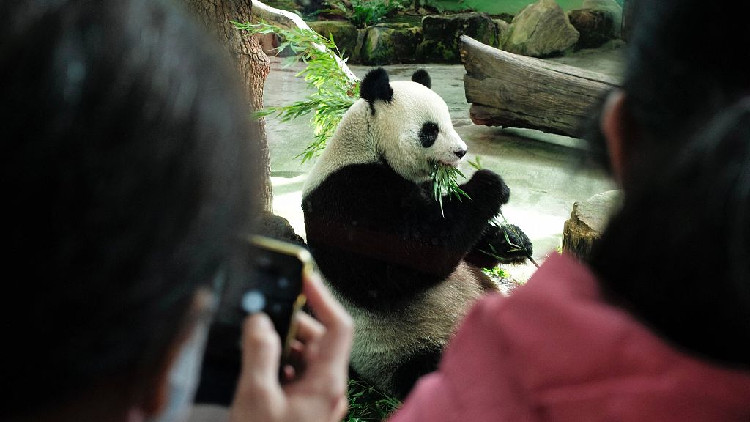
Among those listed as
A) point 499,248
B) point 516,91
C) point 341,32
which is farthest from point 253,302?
point 341,32

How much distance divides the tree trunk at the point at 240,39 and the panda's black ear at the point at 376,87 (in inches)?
15.4

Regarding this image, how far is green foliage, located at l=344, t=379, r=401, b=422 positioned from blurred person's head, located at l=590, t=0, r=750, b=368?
1372mm

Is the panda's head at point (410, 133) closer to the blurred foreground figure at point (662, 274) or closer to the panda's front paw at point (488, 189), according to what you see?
the panda's front paw at point (488, 189)

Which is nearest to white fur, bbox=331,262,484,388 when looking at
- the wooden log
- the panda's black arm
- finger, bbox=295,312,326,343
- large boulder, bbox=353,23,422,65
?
the panda's black arm

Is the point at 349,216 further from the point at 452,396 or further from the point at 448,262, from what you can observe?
the point at 452,396

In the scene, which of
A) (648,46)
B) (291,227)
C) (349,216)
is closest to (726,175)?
(648,46)

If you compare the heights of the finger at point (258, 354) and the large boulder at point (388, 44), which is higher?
the finger at point (258, 354)

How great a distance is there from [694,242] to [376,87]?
1343mm

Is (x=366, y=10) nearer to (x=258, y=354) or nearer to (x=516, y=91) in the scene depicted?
(x=516, y=91)

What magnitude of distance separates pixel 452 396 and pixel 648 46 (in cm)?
31

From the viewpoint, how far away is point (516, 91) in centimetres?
317

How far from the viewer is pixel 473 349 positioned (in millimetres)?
512

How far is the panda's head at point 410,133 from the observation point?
1723mm

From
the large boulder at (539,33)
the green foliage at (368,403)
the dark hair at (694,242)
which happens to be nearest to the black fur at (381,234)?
the green foliage at (368,403)
